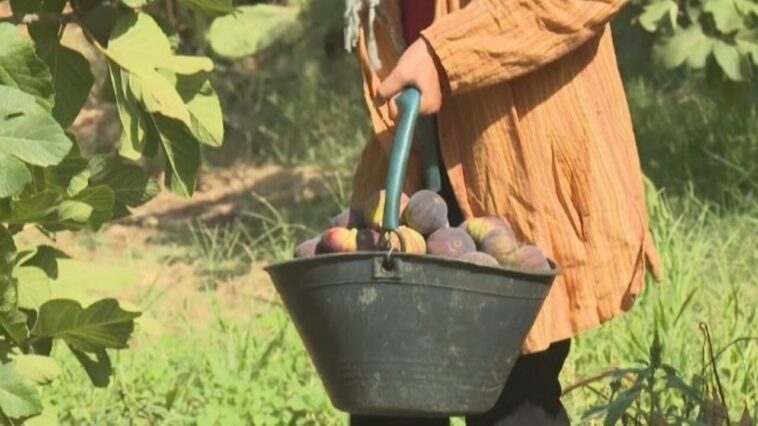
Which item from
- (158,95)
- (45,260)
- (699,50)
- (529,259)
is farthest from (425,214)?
(699,50)

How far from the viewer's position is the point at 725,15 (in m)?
5.64

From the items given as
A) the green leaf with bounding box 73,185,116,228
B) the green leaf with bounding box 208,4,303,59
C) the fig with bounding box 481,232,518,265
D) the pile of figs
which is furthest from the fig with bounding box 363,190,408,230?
the green leaf with bounding box 208,4,303,59

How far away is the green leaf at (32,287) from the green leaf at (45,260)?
50 millimetres

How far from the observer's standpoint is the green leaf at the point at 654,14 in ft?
18.5

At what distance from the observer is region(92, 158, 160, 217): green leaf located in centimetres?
313

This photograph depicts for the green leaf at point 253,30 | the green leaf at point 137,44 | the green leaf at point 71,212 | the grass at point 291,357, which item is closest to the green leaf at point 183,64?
the green leaf at point 137,44

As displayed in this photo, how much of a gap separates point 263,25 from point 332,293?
3514 mm

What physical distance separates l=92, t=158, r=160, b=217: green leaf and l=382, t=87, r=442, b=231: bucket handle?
472 mm


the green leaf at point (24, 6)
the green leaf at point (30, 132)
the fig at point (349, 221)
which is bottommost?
the fig at point (349, 221)

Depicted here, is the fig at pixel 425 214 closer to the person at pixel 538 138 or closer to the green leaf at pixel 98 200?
the person at pixel 538 138

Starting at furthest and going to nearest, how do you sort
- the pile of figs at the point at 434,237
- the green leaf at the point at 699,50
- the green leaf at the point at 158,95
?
1. the green leaf at the point at 699,50
2. the green leaf at the point at 158,95
3. the pile of figs at the point at 434,237

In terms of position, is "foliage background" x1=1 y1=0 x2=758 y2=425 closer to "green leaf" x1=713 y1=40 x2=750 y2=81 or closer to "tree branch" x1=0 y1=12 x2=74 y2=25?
"green leaf" x1=713 y1=40 x2=750 y2=81

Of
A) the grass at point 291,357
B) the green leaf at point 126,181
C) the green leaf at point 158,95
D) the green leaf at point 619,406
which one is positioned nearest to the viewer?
the green leaf at point 158,95

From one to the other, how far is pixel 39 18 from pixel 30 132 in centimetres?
40
